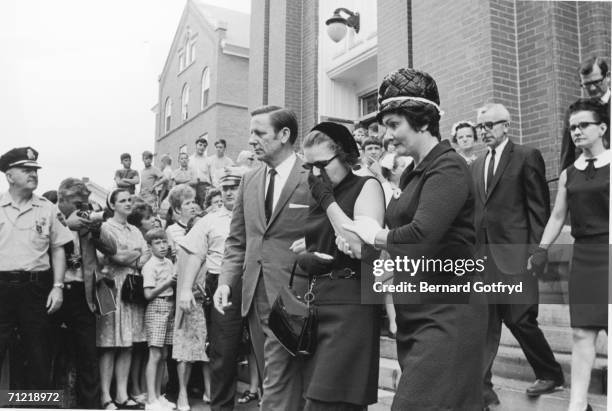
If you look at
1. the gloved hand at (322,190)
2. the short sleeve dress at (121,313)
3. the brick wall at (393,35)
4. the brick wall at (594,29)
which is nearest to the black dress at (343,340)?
the gloved hand at (322,190)

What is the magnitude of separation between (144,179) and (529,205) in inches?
379

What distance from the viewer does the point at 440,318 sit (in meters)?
2.16

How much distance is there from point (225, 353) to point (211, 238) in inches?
42.6

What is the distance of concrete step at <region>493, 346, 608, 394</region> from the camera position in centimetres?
370

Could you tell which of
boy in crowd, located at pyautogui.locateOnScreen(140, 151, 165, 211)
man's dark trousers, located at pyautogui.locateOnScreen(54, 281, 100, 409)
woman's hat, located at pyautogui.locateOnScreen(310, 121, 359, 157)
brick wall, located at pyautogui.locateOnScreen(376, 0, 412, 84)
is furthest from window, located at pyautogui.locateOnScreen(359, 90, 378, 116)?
Answer: woman's hat, located at pyautogui.locateOnScreen(310, 121, 359, 157)

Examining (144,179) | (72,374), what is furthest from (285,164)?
(144,179)

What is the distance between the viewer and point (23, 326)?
15.2 ft

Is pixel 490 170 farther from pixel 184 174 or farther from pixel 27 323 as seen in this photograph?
pixel 184 174

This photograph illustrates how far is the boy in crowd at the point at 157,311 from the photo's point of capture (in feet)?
17.5

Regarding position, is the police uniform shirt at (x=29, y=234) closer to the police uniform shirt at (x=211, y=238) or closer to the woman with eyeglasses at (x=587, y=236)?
the police uniform shirt at (x=211, y=238)

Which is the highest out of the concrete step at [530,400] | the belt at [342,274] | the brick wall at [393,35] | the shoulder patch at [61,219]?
the brick wall at [393,35]

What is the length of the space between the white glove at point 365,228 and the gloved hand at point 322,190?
0.58 feet

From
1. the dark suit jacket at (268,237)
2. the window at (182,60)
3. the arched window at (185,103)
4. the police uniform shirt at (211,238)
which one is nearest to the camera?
the dark suit jacket at (268,237)

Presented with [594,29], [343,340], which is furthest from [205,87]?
[343,340]
